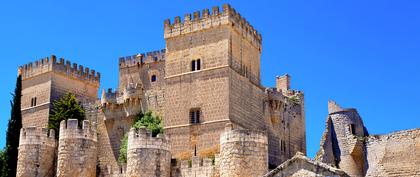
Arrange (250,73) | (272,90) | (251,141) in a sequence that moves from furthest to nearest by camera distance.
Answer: (272,90)
(250,73)
(251,141)

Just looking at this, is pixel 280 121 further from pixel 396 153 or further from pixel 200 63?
pixel 396 153

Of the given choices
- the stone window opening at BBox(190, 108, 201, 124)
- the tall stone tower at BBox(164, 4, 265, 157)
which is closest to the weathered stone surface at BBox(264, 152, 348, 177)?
the tall stone tower at BBox(164, 4, 265, 157)

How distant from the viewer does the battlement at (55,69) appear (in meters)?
45.4

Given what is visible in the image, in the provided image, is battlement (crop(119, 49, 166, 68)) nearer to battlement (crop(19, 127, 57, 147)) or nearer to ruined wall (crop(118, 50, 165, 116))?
ruined wall (crop(118, 50, 165, 116))

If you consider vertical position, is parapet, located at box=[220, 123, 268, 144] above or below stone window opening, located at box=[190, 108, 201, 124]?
below

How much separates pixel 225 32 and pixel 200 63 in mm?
2354

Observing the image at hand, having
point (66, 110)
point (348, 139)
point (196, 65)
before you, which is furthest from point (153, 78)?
point (348, 139)

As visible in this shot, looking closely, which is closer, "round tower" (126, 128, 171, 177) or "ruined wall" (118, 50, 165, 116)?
"round tower" (126, 128, 171, 177)

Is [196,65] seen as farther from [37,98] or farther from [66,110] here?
[37,98]

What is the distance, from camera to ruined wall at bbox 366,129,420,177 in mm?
32531

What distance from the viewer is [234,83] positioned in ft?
122

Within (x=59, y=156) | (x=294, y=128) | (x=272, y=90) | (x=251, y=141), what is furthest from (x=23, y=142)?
(x=294, y=128)

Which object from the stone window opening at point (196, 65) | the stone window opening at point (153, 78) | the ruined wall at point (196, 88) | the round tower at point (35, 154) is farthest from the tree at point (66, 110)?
the stone window opening at point (196, 65)

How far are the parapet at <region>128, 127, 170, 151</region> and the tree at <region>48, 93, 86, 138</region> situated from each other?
1241 centimetres
